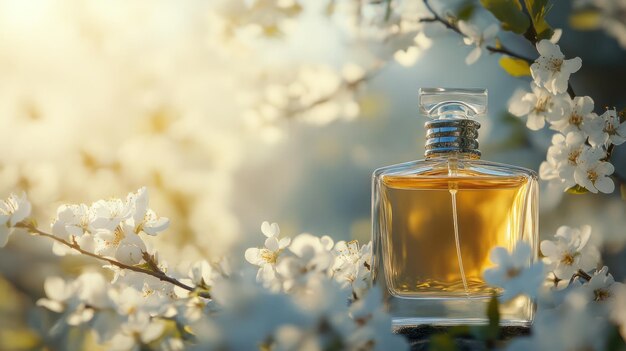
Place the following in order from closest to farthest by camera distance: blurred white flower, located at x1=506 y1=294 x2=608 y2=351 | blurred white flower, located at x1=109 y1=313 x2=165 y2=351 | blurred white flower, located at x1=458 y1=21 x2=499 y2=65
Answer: blurred white flower, located at x1=506 y1=294 x2=608 y2=351 → blurred white flower, located at x1=109 y1=313 x2=165 y2=351 → blurred white flower, located at x1=458 y1=21 x2=499 y2=65

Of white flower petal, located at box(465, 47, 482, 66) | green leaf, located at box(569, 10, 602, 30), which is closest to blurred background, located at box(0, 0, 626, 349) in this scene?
green leaf, located at box(569, 10, 602, 30)

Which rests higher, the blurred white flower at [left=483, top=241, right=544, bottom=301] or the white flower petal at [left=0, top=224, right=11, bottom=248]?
the white flower petal at [left=0, top=224, right=11, bottom=248]

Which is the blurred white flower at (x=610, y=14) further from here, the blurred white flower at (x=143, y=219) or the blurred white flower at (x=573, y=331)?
the blurred white flower at (x=573, y=331)

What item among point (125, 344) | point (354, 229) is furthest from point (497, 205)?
point (354, 229)

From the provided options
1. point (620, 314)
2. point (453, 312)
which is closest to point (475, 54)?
point (453, 312)

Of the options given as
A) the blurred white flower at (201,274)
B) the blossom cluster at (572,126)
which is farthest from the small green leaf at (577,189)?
the blurred white flower at (201,274)

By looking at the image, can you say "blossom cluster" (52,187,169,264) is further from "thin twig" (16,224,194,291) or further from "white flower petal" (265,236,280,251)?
"white flower petal" (265,236,280,251)
